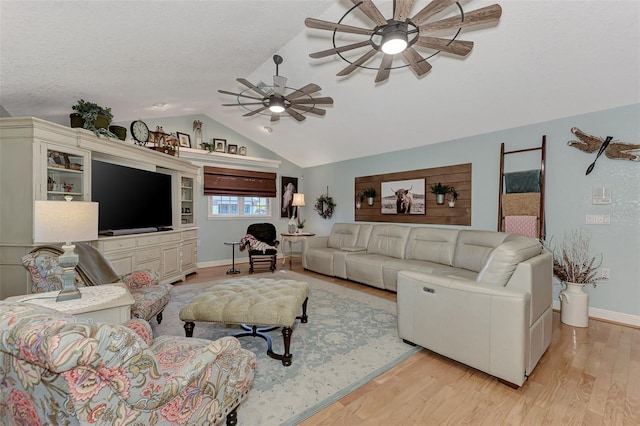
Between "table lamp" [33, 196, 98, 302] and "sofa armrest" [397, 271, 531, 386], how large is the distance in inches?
93.3

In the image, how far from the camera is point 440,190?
4.54m

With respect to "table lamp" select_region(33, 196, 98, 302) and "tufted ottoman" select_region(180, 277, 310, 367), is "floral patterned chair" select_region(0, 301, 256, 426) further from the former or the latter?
"tufted ottoman" select_region(180, 277, 310, 367)

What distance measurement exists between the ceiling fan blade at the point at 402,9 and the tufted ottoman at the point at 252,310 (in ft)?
7.29

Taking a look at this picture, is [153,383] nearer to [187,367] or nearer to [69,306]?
[187,367]

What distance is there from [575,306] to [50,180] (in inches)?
224

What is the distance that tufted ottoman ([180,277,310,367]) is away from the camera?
218 cm

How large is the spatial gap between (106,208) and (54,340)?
351cm

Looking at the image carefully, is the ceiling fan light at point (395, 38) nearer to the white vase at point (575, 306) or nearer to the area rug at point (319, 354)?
the area rug at point (319, 354)

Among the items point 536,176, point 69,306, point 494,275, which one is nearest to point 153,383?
point 69,306

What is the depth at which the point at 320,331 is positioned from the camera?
2.78m

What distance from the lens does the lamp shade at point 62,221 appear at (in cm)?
166

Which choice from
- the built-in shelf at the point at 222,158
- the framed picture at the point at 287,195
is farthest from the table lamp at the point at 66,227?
the framed picture at the point at 287,195

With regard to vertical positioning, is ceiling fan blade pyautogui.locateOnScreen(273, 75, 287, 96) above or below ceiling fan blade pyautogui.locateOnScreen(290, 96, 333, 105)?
above

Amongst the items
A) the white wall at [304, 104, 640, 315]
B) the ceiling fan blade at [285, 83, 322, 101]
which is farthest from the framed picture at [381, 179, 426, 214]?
the ceiling fan blade at [285, 83, 322, 101]
